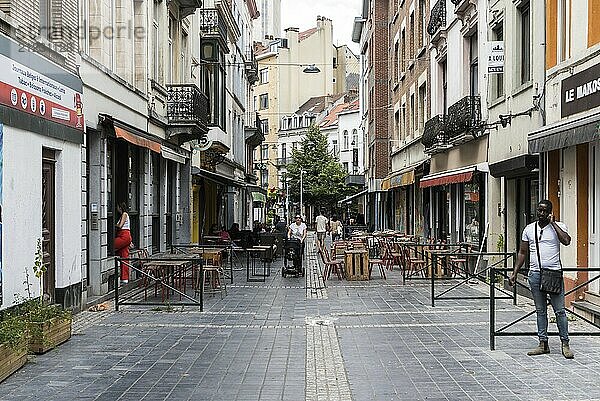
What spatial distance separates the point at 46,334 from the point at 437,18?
1895 cm

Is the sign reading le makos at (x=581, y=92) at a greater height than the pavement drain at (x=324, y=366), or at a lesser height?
greater

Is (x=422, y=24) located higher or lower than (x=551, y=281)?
higher

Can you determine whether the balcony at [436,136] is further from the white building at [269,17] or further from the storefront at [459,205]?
the white building at [269,17]

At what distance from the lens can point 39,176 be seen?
1206cm

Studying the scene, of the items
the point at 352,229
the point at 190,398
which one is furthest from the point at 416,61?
the point at 190,398

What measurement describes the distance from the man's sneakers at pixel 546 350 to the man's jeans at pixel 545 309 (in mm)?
59

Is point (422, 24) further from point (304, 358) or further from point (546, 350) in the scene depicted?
point (304, 358)

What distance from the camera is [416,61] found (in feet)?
104

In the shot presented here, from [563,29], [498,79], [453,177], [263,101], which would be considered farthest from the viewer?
[263,101]

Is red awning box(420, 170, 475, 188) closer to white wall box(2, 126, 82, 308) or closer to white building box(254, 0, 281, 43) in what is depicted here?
white wall box(2, 126, 82, 308)

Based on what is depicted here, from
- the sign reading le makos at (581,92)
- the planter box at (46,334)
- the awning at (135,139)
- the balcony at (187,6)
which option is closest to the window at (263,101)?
the balcony at (187,6)

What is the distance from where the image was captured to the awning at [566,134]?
11.1 meters

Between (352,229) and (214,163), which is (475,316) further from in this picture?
(352,229)

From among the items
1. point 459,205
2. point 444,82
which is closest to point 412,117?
point 444,82
